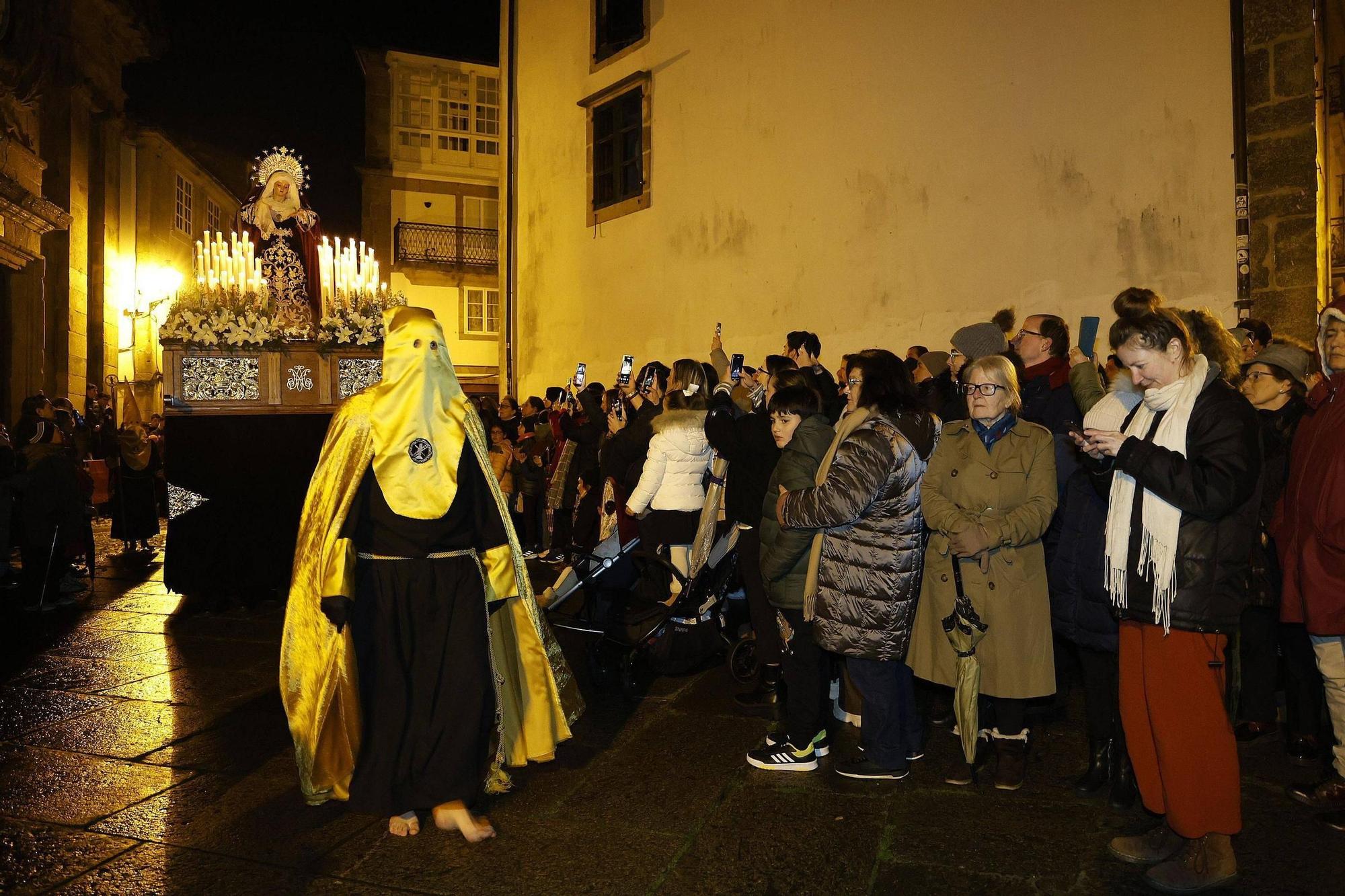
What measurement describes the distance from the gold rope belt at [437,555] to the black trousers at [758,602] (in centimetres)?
192

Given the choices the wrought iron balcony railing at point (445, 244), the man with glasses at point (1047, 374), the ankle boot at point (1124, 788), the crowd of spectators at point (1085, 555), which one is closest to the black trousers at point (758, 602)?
the crowd of spectators at point (1085, 555)

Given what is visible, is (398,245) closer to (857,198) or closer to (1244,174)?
(857,198)

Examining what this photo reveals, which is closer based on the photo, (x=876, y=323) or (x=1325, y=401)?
(x=1325, y=401)

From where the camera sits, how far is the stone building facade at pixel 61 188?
16266 millimetres

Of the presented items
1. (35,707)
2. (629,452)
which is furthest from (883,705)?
(35,707)

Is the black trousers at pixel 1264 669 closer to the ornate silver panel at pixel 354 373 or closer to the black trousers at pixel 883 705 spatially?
the black trousers at pixel 883 705

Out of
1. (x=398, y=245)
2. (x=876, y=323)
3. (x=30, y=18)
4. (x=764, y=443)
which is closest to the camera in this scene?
(x=764, y=443)

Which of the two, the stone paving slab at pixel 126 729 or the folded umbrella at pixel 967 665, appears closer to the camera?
the folded umbrella at pixel 967 665

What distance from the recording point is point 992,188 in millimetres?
10523

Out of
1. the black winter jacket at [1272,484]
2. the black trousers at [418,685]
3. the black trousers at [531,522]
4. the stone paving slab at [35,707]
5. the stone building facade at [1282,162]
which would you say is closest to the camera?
the black trousers at [418,685]

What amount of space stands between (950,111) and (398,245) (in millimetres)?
22774

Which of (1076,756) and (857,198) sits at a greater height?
(857,198)

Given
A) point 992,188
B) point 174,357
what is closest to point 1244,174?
point 992,188

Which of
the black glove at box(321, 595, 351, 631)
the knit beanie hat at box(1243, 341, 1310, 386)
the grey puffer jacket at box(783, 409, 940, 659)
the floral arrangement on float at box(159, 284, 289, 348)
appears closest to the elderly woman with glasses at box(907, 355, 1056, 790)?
the grey puffer jacket at box(783, 409, 940, 659)
